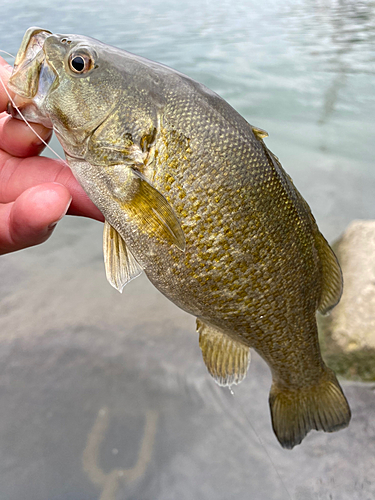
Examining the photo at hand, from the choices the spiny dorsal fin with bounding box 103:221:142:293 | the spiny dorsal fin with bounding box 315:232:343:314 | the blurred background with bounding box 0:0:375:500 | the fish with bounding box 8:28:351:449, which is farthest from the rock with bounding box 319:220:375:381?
the spiny dorsal fin with bounding box 103:221:142:293

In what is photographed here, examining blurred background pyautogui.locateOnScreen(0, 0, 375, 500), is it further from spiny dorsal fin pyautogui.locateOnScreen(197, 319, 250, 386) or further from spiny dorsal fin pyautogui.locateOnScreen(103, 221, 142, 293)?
spiny dorsal fin pyautogui.locateOnScreen(103, 221, 142, 293)

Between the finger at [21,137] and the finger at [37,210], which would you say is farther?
the finger at [21,137]

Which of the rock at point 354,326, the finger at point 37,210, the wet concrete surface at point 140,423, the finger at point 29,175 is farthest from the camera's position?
the rock at point 354,326

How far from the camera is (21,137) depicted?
186cm

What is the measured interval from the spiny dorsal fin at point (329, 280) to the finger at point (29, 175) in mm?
1222

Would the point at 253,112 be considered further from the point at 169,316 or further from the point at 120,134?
the point at 120,134

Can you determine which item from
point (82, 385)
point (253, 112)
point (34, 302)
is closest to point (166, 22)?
point (253, 112)

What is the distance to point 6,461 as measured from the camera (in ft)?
8.96

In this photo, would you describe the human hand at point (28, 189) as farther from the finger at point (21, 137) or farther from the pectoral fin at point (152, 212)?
the pectoral fin at point (152, 212)

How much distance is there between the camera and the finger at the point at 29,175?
77.5 inches

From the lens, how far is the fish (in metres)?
1.54

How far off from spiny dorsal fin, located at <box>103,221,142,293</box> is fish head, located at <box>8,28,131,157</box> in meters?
0.38

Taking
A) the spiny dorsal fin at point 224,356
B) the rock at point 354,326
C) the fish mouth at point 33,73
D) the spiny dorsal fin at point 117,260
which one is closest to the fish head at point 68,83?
A: the fish mouth at point 33,73

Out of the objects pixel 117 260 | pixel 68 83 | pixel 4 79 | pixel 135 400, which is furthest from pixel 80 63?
pixel 135 400
